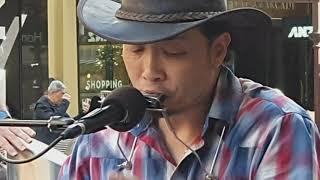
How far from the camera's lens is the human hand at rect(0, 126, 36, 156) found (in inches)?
75.3

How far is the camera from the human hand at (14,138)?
191cm

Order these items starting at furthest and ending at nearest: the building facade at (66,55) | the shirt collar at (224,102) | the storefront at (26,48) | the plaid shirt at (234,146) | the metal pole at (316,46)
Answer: the storefront at (26,48), the building facade at (66,55), the metal pole at (316,46), the shirt collar at (224,102), the plaid shirt at (234,146)

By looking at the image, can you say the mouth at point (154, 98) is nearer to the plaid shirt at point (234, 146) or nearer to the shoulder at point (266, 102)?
the plaid shirt at point (234, 146)

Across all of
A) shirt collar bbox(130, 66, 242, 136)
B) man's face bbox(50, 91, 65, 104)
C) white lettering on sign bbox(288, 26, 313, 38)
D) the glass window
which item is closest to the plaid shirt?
shirt collar bbox(130, 66, 242, 136)

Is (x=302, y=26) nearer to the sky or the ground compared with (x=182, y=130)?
nearer to the sky

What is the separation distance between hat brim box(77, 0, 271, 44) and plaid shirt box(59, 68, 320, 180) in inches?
5.3

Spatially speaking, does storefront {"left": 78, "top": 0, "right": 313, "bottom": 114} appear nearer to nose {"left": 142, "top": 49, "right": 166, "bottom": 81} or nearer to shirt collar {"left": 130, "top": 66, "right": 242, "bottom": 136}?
shirt collar {"left": 130, "top": 66, "right": 242, "bottom": 136}

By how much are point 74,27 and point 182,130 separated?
1119 centimetres

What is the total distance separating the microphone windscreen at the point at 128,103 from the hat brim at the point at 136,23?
0.41 ft

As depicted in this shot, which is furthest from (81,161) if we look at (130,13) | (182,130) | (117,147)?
(130,13)

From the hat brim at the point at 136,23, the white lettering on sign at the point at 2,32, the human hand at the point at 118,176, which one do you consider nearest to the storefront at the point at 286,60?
the white lettering on sign at the point at 2,32

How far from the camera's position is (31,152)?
1996mm

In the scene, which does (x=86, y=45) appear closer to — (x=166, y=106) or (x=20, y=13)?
(x=20, y=13)

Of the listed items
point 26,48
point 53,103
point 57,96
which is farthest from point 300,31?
point 53,103
